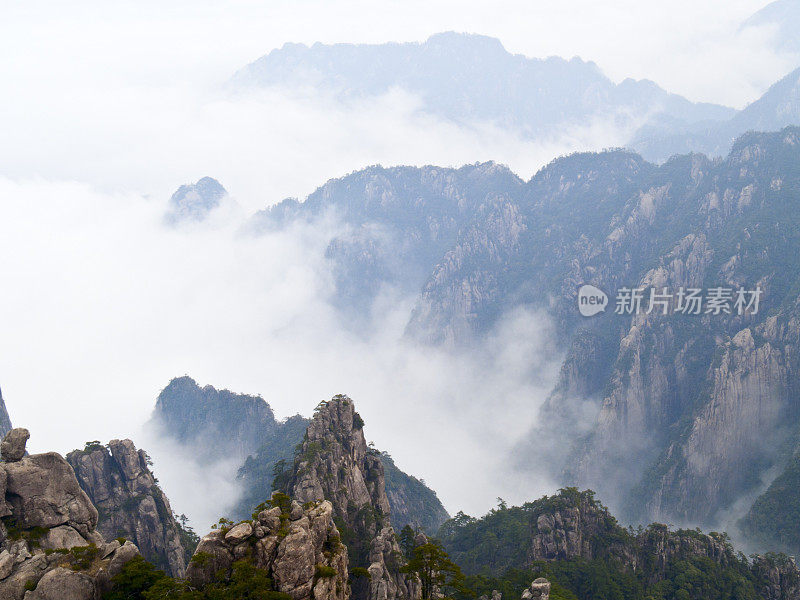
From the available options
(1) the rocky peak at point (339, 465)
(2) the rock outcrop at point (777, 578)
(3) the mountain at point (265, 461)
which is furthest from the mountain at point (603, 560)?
(3) the mountain at point (265, 461)

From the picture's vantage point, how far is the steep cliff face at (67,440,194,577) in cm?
8431

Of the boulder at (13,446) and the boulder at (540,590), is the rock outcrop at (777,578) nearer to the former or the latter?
the boulder at (540,590)

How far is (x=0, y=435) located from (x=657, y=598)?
10996cm

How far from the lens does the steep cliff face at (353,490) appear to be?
66.6 m

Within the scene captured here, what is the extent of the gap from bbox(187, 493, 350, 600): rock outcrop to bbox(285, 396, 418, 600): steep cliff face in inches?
792

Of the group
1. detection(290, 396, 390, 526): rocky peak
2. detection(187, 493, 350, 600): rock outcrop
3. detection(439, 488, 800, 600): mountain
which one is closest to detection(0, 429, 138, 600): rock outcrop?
detection(187, 493, 350, 600): rock outcrop

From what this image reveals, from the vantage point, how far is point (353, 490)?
8869 centimetres

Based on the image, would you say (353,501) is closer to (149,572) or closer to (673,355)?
(149,572)

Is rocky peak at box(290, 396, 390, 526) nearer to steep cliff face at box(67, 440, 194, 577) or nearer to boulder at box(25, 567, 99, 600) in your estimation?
steep cliff face at box(67, 440, 194, 577)

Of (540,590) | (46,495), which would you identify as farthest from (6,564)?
(540,590)

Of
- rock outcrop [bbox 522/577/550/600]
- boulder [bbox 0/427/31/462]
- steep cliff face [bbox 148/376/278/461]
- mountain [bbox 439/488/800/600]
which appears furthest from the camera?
steep cliff face [bbox 148/376/278/461]

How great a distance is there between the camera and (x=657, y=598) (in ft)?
265

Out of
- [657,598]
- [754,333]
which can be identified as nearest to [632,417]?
[754,333]

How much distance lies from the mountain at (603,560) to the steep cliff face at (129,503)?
41971 millimetres
